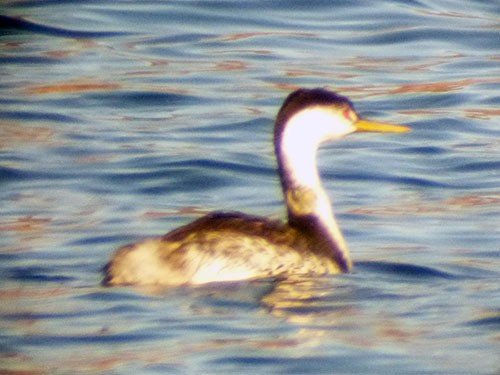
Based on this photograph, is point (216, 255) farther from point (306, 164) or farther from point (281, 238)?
point (306, 164)

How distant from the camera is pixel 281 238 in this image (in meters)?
9.40

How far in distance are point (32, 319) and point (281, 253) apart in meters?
1.56

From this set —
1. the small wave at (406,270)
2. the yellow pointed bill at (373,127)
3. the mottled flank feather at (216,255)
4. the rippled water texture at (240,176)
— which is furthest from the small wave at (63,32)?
the mottled flank feather at (216,255)

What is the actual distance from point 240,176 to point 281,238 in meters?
3.24

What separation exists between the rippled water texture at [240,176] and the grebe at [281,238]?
0.12m

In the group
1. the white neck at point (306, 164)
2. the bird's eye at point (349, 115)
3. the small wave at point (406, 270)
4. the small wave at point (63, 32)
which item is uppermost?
the bird's eye at point (349, 115)

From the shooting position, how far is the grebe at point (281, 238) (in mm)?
9000

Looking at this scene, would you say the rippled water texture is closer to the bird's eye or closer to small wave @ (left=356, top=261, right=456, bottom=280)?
small wave @ (left=356, top=261, right=456, bottom=280)

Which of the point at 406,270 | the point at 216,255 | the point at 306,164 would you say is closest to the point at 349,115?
the point at 306,164

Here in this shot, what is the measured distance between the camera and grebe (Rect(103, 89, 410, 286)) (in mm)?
9000

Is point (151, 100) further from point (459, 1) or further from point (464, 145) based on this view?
point (459, 1)

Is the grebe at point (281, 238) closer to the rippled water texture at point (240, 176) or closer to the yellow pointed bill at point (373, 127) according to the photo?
the yellow pointed bill at point (373, 127)

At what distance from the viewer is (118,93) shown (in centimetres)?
1494

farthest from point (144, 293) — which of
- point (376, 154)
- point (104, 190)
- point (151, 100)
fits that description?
point (151, 100)
